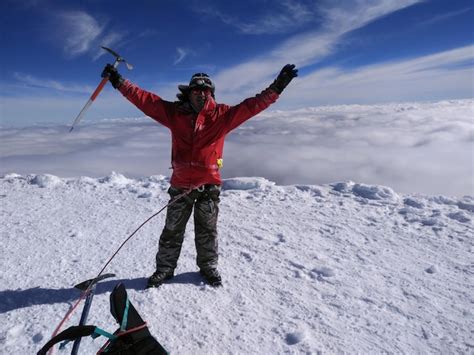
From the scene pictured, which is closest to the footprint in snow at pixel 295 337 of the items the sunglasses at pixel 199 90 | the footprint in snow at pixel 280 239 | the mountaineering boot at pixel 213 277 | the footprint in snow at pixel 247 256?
the mountaineering boot at pixel 213 277

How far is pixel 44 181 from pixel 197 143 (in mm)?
6047

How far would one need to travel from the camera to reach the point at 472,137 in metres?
166

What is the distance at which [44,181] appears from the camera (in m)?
7.51

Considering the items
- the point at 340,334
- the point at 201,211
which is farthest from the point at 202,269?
the point at 340,334

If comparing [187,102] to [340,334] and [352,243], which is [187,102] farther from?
[352,243]

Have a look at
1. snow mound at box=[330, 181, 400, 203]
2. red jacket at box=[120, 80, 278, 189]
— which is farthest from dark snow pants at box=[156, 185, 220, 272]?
snow mound at box=[330, 181, 400, 203]

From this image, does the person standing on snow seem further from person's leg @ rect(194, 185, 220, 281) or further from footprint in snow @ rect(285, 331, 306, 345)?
footprint in snow @ rect(285, 331, 306, 345)

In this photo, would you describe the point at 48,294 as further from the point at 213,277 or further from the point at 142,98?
the point at 142,98

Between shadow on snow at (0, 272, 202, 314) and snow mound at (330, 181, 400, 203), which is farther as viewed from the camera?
snow mound at (330, 181, 400, 203)

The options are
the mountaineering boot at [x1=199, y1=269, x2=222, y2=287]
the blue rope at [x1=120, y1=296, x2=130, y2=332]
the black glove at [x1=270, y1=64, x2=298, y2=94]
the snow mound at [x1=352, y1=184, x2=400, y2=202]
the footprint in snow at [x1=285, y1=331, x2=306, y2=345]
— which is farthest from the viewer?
the snow mound at [x1=352, y1=184, x2=400, y2=202]

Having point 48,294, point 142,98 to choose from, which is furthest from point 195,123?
point 48,294

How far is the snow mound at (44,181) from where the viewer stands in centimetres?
740

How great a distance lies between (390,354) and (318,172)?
6224 inches

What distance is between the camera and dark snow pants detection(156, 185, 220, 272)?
11.4 feet
